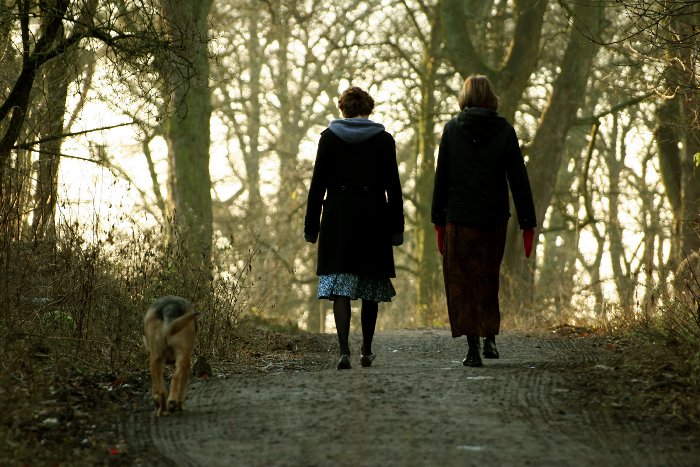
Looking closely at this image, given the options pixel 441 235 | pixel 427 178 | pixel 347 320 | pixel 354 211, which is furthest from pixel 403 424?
pixel 427 178

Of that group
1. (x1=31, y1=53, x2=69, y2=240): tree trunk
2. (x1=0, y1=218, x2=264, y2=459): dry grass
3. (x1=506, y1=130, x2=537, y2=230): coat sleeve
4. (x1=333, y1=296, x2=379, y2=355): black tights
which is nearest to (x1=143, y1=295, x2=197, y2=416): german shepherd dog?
(x1=0, y1=218, x2=264, y2=459): dry grass

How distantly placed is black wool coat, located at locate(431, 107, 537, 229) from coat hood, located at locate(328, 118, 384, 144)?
24.3 inches

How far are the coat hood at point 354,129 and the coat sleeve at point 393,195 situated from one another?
0.56 feet

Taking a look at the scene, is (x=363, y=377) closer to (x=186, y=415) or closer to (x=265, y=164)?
(x=186, y=415)

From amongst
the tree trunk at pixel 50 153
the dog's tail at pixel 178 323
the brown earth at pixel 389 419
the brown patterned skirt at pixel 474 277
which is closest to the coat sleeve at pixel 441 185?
the brown patterned skirt at pixel 474 277

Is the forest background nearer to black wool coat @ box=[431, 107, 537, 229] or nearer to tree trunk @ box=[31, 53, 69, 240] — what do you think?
tree trunk @ box=[31, 53, 69, 240]

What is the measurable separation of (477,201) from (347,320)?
4.66 feet

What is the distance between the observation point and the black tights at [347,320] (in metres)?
8.47

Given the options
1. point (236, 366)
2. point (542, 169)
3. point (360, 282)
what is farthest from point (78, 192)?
point (542, 169)

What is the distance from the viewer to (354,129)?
335 inches

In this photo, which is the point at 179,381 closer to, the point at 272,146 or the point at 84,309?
the point at 84,309

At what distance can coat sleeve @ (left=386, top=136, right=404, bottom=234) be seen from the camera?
8.55 metres

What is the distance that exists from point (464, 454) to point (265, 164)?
89.6ft

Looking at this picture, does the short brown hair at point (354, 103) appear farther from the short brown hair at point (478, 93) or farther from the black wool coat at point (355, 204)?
the short brown hair at point (478, 93)
